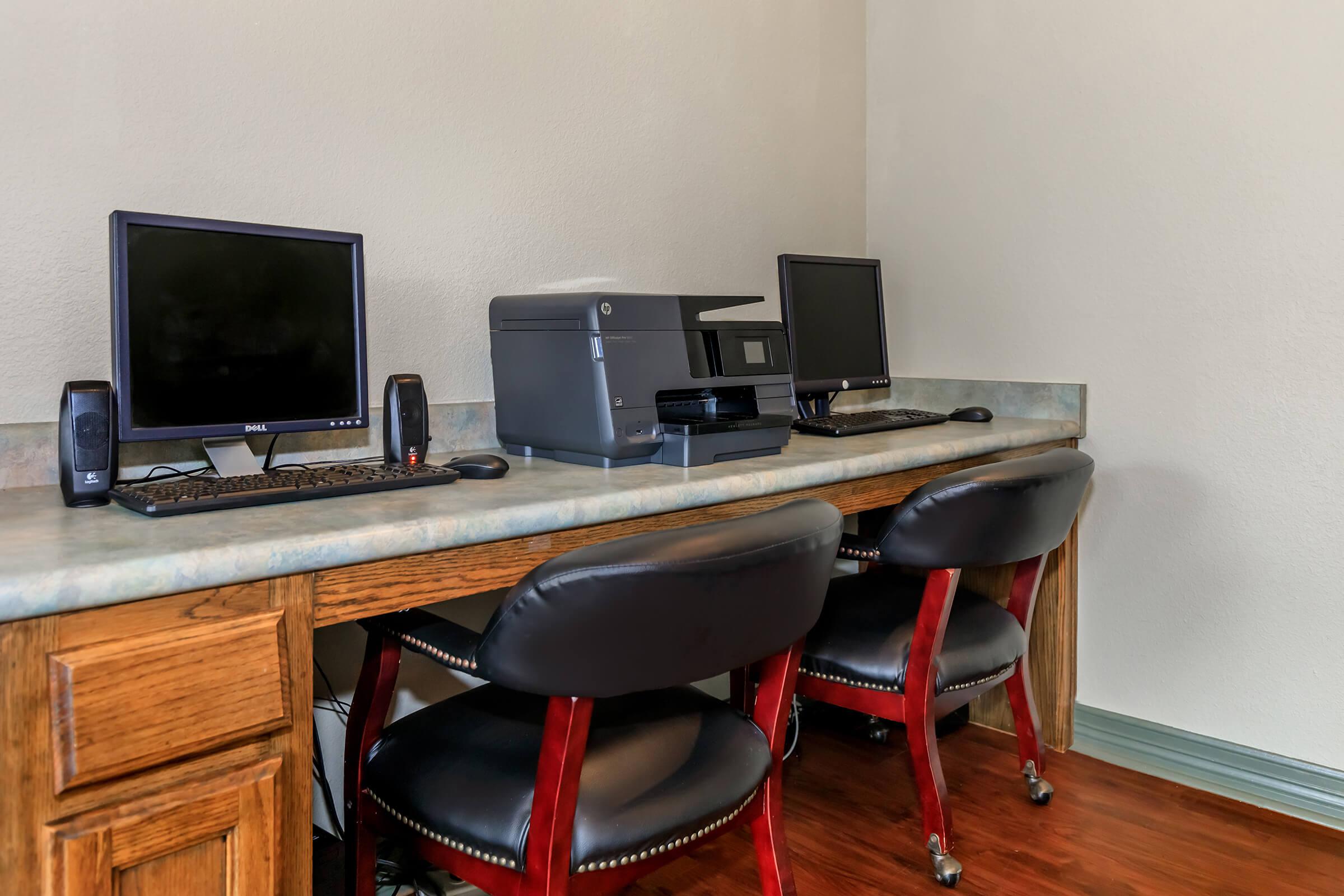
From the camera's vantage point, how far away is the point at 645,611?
986 millimetres

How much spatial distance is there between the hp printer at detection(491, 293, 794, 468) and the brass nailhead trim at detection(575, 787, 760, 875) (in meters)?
0.68

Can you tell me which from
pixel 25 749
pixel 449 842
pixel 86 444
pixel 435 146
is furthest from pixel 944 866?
pixel 435 146

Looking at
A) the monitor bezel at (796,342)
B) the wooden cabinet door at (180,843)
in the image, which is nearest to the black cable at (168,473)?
the wooden cabinet door at (180,843)

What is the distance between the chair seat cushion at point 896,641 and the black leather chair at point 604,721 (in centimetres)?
42

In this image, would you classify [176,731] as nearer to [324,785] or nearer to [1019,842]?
[324,785]

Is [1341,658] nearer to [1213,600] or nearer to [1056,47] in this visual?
[1213,600]

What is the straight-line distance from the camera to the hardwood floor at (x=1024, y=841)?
1.81 metres

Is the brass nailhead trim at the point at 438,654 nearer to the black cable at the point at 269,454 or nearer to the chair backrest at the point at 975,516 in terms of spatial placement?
the black cable at the point at 269,454

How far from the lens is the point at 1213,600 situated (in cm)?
224

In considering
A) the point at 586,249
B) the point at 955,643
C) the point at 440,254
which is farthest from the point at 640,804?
the point at 586,249

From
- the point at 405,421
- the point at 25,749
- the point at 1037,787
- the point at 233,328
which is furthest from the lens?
the point at 1037,787

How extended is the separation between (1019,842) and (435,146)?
6.34ft

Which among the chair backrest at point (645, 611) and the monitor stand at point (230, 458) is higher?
the monitor stand at point (230, 458)

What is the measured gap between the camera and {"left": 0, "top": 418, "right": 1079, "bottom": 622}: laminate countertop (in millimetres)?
926
